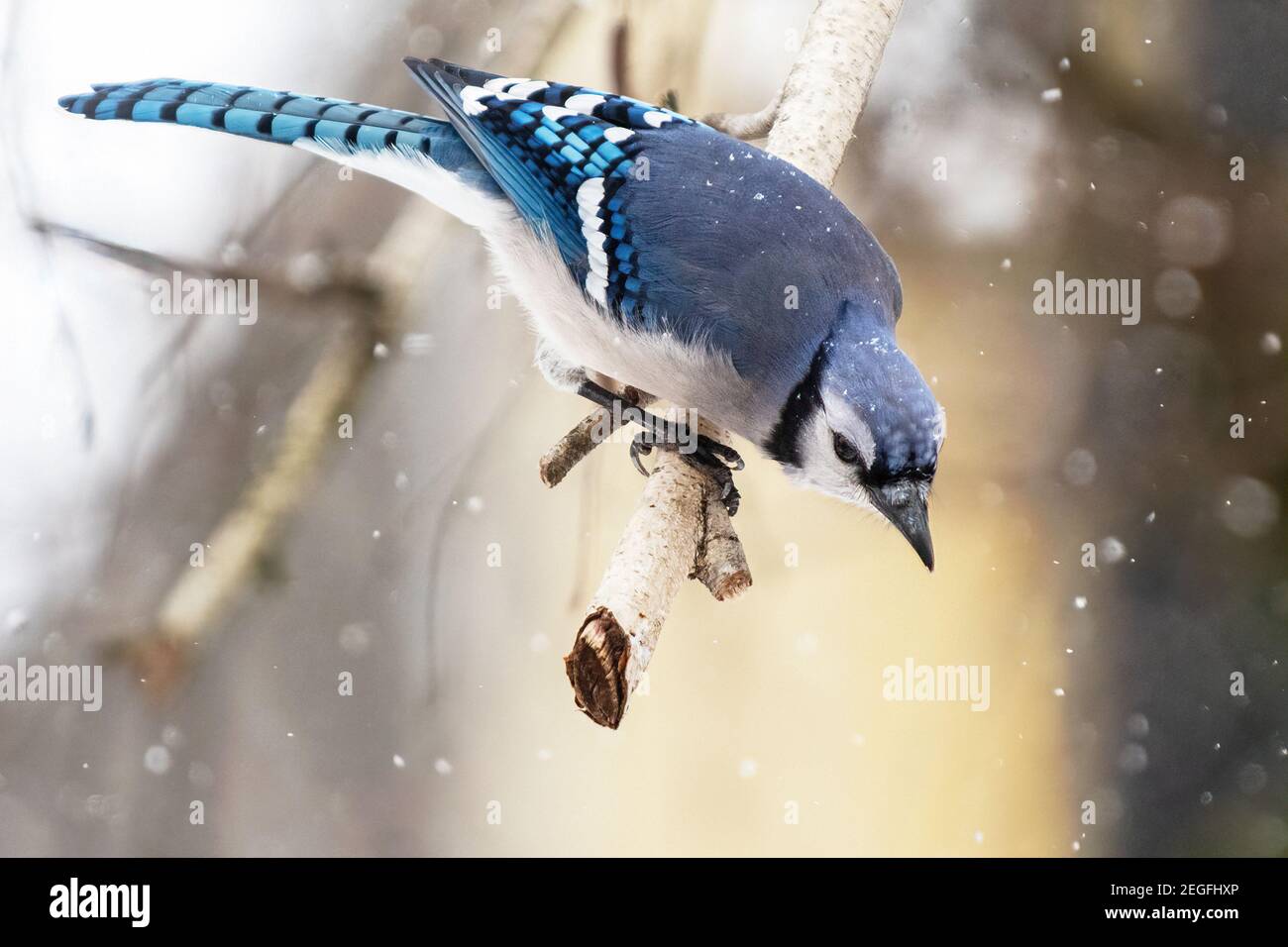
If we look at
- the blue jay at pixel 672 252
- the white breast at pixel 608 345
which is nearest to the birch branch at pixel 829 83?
the blue jay at pixel 672 252

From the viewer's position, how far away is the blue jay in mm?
1352

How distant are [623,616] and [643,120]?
0.75 m

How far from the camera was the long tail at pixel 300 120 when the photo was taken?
1.57m

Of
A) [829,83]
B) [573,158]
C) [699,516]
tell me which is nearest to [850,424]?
[699,516]

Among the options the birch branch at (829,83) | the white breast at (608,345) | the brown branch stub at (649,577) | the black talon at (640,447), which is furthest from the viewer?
the birch branch at (829,83)

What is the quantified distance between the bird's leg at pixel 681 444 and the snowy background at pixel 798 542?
0.48m

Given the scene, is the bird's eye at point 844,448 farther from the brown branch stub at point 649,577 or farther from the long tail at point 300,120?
the long tail at point 300,120

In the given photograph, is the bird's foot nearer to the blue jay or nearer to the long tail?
the blue jay

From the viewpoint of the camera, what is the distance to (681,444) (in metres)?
1.55

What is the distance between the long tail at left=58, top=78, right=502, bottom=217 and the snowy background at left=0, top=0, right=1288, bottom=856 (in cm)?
39

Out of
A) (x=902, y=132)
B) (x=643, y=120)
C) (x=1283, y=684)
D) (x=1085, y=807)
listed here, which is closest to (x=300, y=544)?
(x=643, y=120)

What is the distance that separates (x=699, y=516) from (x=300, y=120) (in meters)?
0.82

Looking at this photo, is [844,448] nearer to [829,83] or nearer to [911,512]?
[911,512]

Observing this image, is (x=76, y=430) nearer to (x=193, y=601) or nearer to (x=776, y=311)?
(x=193, y=601)
